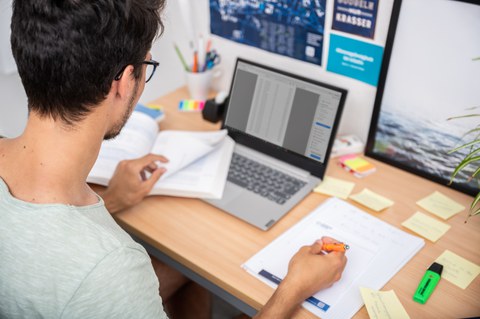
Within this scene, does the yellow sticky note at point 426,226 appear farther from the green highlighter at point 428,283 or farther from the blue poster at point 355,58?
the blue poster at point 355,58

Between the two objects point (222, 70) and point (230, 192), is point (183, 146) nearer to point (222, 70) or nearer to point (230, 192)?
point (230, 192)

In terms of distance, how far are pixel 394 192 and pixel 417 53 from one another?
36cm

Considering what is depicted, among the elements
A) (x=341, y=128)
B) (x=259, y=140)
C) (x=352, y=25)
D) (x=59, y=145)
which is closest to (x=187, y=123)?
(x=259, y=140)

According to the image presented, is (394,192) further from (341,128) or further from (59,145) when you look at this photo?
(59,145)

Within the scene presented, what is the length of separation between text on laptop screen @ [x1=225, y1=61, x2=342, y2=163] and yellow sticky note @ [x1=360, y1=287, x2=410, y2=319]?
16.6 inches

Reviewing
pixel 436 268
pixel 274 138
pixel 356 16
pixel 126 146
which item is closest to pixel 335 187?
pixel 274 138

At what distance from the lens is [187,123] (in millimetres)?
1615

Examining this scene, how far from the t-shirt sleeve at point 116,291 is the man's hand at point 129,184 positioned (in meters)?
0.42

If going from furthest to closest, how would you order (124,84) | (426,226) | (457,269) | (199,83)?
(199,83) → (426,226) → (457,269) → (124,84)

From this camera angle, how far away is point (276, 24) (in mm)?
1507

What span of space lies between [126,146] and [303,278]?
2.23 ft

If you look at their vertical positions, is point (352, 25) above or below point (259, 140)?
above

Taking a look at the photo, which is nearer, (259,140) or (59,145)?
(59,145)

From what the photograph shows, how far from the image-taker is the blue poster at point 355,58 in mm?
1350
